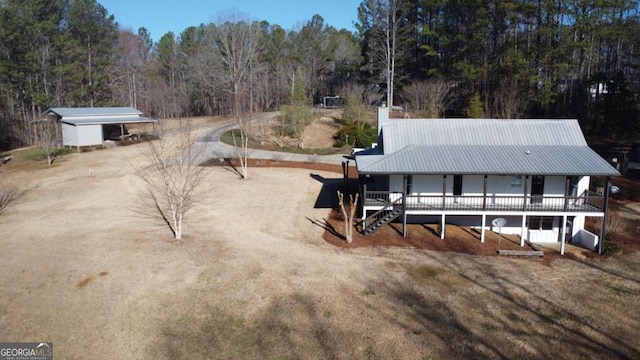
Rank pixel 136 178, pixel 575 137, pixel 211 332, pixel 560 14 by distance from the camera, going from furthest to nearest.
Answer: pixel 560 14
pixel 136 178
pixel 575 137
pixel 211 332

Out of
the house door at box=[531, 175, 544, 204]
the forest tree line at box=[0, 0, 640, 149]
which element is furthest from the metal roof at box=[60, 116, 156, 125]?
the house door at box=[531, 175, 544, 204]

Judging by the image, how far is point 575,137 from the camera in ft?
82.5

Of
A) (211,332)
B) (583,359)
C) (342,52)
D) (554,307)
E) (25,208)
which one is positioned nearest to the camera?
(583,359)

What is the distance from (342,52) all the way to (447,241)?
6387 centimetres

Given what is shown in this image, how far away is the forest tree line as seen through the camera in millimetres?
44500

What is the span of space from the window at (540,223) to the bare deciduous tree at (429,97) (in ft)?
68.1

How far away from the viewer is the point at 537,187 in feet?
78.6

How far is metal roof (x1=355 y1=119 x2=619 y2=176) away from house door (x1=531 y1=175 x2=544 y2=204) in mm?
1110

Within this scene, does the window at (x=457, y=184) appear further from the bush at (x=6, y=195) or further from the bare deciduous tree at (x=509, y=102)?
the bush at (x=6, y=195)

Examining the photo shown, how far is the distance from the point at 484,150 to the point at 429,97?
23890 millimetres

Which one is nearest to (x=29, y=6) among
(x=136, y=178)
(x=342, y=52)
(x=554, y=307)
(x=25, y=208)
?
(x=136, y=178)

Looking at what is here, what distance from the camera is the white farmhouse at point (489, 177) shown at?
22.6 meters

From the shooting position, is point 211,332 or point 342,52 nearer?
point 211,332

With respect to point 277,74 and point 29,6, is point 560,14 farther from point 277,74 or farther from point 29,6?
point 29,6
